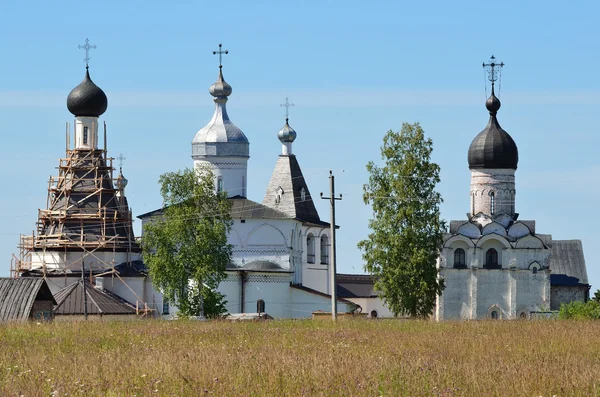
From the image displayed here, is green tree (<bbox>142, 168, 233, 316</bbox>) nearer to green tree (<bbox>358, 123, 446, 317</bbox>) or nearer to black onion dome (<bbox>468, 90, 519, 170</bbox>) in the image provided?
green tree (<bbox>358, 123, 446, 317</bbox>)

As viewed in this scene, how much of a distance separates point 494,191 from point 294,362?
4632 cm

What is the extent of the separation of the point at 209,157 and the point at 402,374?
45.8m

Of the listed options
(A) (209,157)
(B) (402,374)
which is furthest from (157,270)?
(B) (402,374)

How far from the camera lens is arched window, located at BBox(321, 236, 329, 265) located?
60344 millimetres

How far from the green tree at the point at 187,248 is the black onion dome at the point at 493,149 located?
1729cm

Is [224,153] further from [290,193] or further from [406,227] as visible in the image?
[406,227]

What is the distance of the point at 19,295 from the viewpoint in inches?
1395

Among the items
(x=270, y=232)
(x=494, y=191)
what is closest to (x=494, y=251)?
(x=494, y=191)

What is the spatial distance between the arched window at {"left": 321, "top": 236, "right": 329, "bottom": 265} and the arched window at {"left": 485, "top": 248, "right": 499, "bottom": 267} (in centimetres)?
720

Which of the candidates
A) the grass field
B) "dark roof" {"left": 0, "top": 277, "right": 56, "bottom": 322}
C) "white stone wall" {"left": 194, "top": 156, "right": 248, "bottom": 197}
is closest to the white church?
"white stone wall" {"left": 194, "top": 156, "right": 248, "bottom": 197}

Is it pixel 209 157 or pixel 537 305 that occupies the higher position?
pixel 209 157

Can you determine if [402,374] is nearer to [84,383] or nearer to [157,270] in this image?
[84,383]

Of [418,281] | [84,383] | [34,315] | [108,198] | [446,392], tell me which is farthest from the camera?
[108,198]

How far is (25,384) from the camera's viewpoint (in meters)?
12.5
